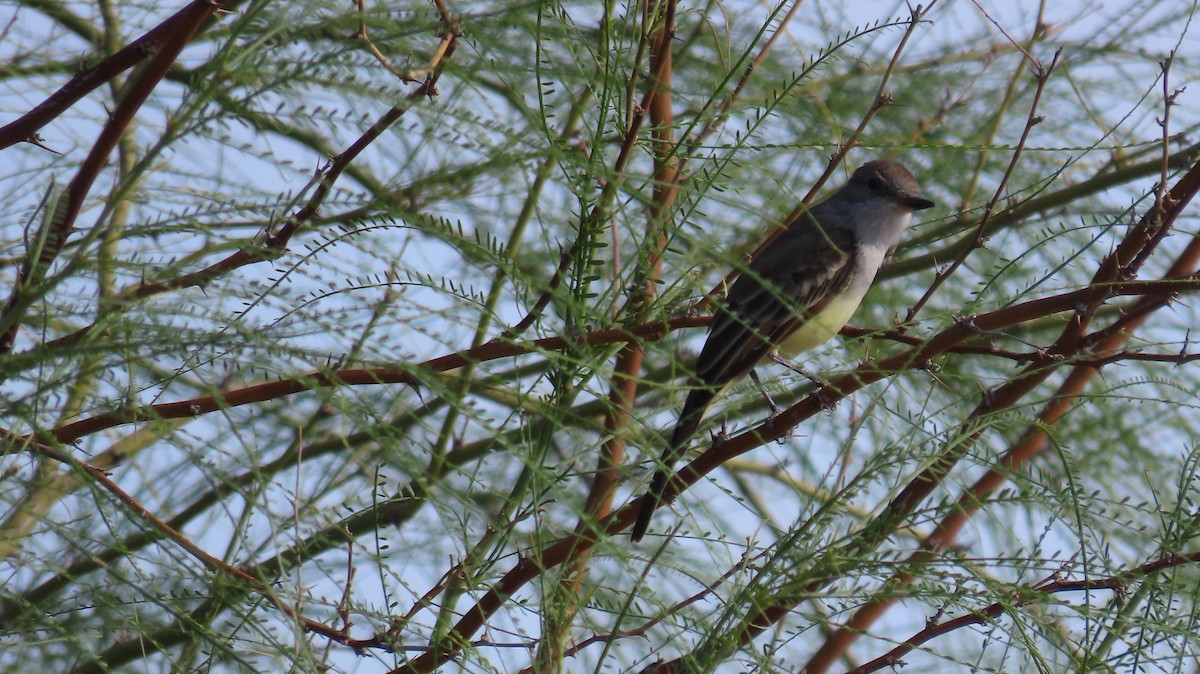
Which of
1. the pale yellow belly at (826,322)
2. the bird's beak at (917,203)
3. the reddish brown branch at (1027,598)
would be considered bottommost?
the reddish brown branch at (1027,598)

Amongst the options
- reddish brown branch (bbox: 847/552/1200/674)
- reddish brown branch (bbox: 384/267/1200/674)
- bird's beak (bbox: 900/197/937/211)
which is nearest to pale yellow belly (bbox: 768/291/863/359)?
bird's beak (bbox: 900/197/937/211)

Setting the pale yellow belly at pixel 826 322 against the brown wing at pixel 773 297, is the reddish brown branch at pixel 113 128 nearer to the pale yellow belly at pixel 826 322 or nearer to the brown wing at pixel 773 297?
the brown wing at pixel 773 297

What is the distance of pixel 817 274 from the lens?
406 centimetres

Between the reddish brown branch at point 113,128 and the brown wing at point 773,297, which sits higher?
the brown wing at point 773,297

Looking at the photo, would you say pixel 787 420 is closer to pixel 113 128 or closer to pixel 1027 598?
pixel 1027 598

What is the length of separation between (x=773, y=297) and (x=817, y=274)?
24.4 inches

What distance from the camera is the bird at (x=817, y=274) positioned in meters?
3.62

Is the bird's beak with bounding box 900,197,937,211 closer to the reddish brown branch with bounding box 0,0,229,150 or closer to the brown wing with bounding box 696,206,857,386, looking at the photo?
the brown wing with bounding box 696,206,857,386

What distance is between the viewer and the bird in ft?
11.9

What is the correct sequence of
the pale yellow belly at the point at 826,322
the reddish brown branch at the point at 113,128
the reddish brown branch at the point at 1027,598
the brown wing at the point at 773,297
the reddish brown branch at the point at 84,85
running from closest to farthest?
the reddish brown branch at the point at 113,128, the reddish brown branch at the point at 84,85, the reddish brown branch at the point at 1027,598, the brown wing at the point at 773,297, the pale yellow belly at the point at 826,322

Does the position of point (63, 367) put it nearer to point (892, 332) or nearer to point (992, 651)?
point (892, 332)

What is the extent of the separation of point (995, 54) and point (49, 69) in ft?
10.5

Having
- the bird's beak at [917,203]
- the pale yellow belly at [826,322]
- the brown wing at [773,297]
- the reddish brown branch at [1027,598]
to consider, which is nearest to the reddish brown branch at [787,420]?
the reddish brown branch at [1027,598]

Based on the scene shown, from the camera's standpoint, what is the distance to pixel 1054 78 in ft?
14.6
